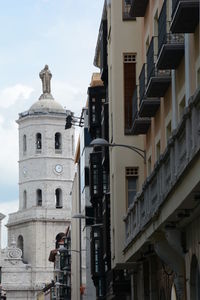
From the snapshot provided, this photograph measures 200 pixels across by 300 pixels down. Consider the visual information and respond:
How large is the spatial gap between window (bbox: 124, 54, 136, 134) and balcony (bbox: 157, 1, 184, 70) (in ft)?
43.2

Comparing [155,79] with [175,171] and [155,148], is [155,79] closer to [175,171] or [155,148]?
[155,148]

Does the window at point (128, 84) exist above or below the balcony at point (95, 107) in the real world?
below

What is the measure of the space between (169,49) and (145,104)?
5.82m

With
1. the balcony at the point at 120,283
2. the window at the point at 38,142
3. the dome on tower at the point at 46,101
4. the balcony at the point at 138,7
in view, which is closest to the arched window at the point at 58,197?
the window at the point at 38,142

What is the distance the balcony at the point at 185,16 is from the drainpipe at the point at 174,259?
430cm

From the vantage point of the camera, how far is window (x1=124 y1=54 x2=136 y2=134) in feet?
134

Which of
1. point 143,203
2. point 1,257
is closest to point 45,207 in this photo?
point 1,257

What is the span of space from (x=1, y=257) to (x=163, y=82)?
154m

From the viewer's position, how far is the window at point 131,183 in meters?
39.9

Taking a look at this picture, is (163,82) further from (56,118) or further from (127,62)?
(56,118)

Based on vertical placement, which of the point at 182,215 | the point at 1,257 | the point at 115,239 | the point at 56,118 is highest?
the point at 56,118

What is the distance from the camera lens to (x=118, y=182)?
40688 mm

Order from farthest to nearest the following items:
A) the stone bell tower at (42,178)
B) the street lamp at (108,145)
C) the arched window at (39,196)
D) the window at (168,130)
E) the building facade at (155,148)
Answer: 1. the arched window at (39,196)
2. the stone bell tower at (42,178)
3. the street lamp at (108,145)
4. the window at (168,130)
5. the building facade at (155,148)

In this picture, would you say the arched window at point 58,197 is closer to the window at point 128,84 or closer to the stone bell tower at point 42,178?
the stone bell tower at point 42,178
